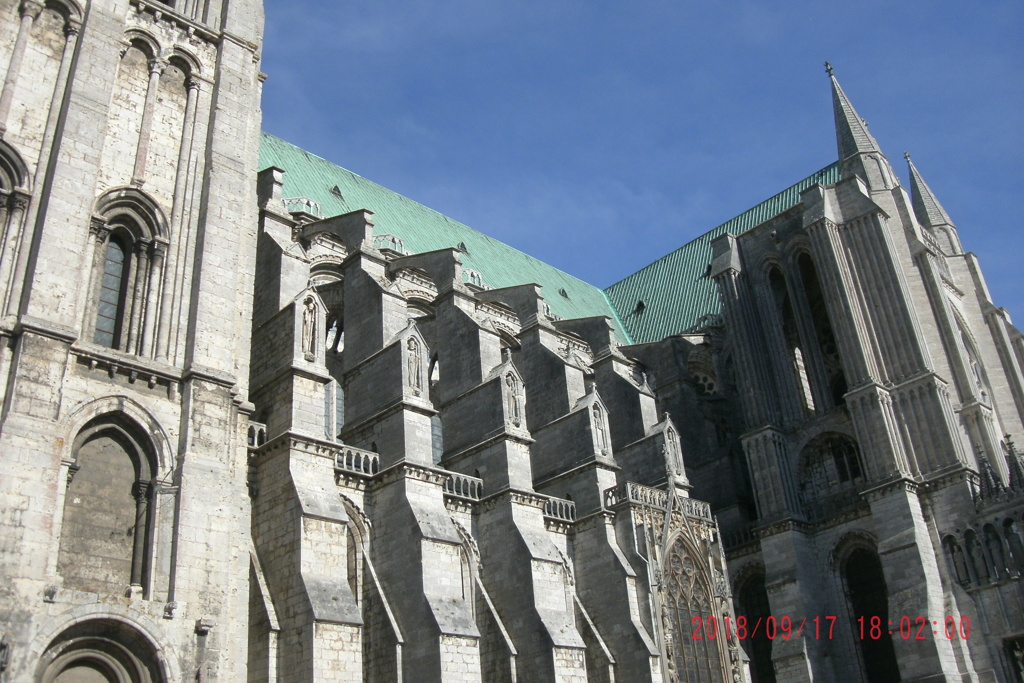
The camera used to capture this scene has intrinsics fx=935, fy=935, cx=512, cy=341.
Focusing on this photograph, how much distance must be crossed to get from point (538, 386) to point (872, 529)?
1101 centimetres

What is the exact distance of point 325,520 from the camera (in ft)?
57.3

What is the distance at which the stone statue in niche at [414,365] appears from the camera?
2122cm

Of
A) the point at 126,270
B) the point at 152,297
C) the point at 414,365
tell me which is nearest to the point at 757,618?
the point at 414,365

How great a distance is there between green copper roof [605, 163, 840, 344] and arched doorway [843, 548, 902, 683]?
543 inches

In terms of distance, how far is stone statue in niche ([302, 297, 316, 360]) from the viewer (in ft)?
62.8

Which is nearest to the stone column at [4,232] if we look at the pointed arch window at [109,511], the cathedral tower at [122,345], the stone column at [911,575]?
the cathedral tower at [122,345]

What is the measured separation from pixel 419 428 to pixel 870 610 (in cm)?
1615

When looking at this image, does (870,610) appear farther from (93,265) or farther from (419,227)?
(93,265)

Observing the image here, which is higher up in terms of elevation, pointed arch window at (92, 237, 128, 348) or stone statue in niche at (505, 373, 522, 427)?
stone statue in niche at (505, 373, 522, 427)

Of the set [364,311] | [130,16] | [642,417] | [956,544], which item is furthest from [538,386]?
[130,16]

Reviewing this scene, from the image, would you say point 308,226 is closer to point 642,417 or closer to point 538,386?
point 538,386

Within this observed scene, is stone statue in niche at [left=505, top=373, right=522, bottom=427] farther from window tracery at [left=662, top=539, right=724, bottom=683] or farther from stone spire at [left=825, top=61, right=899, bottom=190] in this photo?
stone spire at [left=825, top=61, right=899, bottom=190]

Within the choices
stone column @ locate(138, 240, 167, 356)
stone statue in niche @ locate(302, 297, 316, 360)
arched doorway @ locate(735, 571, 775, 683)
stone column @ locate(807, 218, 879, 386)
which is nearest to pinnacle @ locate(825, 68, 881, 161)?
stone column @ locate(807, 218, 879, 386)
